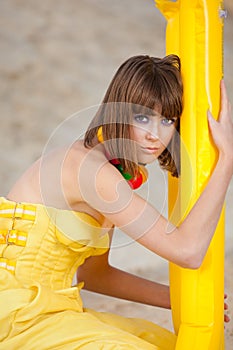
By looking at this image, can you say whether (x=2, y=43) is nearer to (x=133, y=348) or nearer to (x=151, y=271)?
(x=151, y=271)

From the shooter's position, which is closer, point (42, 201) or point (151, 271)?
point (42, 201)

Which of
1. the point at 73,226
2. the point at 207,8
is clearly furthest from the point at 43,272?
the point at 207,8

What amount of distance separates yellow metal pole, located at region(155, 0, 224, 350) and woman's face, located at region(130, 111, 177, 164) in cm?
4

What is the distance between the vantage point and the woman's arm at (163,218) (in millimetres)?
1483

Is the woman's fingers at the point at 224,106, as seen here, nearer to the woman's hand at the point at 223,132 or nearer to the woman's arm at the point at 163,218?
the woman's hand at the point at 223,132

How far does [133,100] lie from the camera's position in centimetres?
155

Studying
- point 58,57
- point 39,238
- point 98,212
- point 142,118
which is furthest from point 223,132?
point 58,57

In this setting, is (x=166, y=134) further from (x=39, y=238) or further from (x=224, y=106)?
(x=39, y=238)

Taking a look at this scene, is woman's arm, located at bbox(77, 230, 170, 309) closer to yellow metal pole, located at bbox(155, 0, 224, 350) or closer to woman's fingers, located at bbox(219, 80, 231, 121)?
yellow metal pole, located at bbox(155, 0, 224, 350)

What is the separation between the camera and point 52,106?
406 cm

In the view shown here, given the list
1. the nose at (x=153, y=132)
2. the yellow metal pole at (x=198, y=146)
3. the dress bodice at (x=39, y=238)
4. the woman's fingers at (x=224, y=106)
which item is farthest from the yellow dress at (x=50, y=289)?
the woman's fingers at (x=224, y=106)

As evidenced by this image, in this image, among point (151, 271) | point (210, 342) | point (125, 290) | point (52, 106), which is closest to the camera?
Result: point (210, 342)

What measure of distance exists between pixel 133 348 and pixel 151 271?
1891 mm

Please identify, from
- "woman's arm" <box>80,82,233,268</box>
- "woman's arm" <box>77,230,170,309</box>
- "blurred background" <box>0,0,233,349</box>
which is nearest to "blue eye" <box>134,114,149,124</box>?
"woman's arm" <box>80,82,233,268</box>
